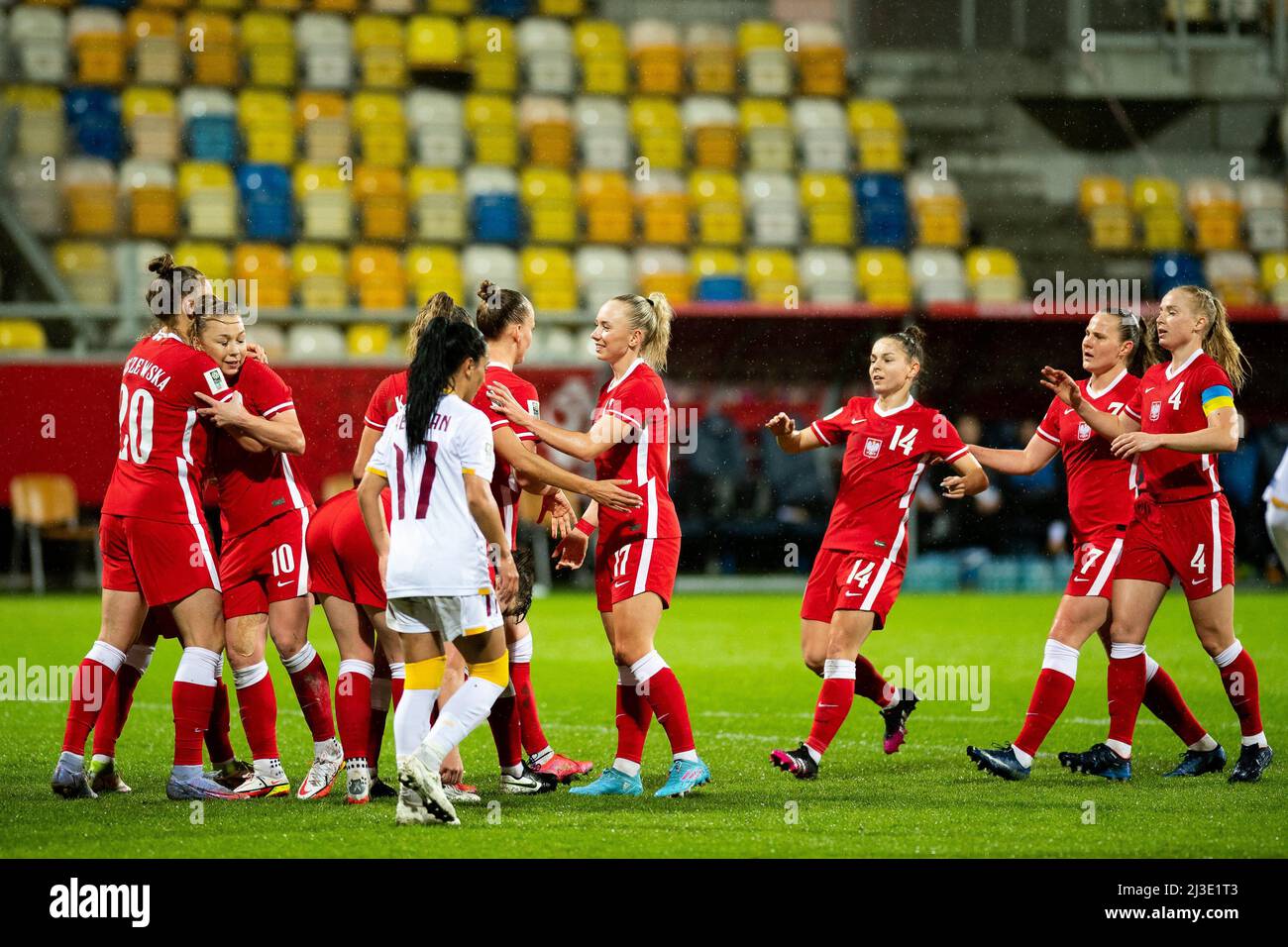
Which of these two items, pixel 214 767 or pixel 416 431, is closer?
pixel 416 431

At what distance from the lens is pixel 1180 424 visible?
6.51 metres

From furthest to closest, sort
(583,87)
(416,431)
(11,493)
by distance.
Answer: (583,87) < (11,493) < (416,431)

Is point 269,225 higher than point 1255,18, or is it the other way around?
point 1255,18

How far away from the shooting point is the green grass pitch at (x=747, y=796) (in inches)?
197

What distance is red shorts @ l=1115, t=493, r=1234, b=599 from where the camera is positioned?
6391 mm

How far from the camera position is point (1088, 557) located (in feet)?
21.3

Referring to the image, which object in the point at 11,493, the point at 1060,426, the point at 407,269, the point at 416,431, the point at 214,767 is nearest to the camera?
the point at 416,431

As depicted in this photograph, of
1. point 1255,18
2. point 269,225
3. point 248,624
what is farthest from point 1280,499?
point 1255,18

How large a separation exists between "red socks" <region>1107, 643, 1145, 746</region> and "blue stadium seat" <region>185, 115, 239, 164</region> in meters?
14.2

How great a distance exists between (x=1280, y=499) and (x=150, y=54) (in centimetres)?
1578

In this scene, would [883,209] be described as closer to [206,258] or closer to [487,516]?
[206,258]

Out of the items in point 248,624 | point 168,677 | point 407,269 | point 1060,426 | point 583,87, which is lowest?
point 168,677

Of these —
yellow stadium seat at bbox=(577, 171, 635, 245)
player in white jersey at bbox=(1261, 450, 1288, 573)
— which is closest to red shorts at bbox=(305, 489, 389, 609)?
player in white jersey at bbox=(1261, 450, 1288, 573)
